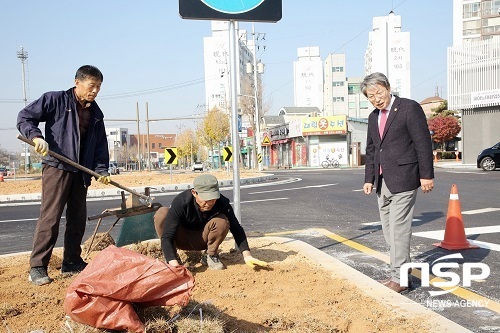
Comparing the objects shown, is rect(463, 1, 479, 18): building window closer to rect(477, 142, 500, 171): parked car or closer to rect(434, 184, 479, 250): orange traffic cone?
rect(477, 142, 500, 171): parked car

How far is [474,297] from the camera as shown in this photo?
3389mm

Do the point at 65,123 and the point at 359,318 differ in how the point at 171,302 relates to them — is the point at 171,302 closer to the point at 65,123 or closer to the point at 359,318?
the point at 359,318

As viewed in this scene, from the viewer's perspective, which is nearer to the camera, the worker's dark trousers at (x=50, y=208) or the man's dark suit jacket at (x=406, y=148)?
the man's dark suit jacket at (x=406, y=148)

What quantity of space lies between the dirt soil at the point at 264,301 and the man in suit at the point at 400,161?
0.57 metres

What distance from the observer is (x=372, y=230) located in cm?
666

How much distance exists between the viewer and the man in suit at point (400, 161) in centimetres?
367

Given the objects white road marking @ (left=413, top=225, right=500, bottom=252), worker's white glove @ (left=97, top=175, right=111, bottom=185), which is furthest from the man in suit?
worker's white glove @ (left=97, top=175, right=111, bottom=185)

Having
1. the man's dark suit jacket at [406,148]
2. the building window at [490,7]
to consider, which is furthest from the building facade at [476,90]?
the building window at [490,7]

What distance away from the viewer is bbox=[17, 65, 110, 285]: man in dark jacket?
3754 millimetres

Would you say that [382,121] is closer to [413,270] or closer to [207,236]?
[413,270]

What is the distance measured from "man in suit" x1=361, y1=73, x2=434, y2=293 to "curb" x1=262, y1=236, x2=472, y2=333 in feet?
0.82

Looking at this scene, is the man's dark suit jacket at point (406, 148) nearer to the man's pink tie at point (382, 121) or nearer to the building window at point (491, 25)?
the man's pink tie at point (382, 121)

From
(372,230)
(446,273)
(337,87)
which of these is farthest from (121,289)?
(337,87)

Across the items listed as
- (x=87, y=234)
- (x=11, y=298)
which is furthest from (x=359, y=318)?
(x=87, y=234)
